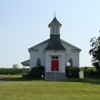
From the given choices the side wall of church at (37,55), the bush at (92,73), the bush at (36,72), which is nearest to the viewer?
the bush at (36,72)

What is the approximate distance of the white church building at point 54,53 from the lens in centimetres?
4506

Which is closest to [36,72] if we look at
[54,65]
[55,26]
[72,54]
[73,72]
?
[54,65]

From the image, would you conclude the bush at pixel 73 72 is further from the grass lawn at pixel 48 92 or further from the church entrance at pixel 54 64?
the grass lawn at pixel 48 92

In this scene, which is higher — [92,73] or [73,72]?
[73,72]

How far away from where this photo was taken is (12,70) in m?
80.2

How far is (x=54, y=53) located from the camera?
45125 mm

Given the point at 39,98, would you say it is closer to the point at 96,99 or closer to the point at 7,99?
the point at 7,99

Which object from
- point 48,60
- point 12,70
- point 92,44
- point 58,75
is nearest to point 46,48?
point 48,60

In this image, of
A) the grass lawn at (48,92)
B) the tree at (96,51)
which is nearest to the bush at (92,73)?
the tree at (96,51)

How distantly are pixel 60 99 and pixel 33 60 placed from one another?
3167 centimetres

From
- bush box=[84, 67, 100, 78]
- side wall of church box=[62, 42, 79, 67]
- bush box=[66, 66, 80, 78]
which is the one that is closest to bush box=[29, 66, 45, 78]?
bush box=[66, 66, 80, 78]

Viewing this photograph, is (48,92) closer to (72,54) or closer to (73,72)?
(73,72)

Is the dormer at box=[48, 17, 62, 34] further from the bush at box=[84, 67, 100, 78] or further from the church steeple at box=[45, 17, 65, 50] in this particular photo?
the bush at box=[84, 67, 100, 78]

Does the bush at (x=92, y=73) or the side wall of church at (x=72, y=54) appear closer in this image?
the side wall of church at (x=72, y=54)
